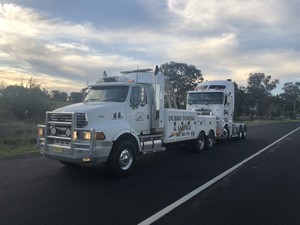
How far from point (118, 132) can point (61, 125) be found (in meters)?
1.51

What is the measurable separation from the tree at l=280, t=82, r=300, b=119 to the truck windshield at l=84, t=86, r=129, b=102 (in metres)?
137

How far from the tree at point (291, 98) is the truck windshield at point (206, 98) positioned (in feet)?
416

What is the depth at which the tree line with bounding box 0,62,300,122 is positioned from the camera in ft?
125

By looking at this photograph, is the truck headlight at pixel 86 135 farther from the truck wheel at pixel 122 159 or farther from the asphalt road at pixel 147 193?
the asphalt road at pixel 147 193

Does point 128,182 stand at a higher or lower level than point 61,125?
lower

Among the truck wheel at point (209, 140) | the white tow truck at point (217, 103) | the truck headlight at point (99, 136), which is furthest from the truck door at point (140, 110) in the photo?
the white tow truck at point (217, 103)

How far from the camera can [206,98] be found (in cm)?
1933

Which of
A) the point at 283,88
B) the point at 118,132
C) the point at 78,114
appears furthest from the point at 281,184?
the point at 283,88

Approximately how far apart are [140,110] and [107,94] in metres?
A: 1.11

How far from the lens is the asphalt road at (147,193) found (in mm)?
5715

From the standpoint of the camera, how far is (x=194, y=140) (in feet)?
46.6

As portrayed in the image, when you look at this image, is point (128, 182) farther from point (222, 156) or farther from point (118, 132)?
point (222, 156)

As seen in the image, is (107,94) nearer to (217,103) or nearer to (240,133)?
(217,103)

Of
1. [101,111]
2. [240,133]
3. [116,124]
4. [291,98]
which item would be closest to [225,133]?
[240,133]
